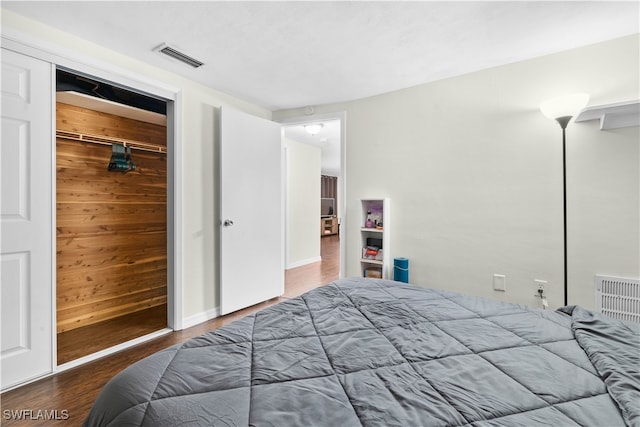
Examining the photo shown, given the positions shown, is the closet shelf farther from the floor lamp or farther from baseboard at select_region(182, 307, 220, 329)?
baseboard at select_region(182, 307, 220, 329)

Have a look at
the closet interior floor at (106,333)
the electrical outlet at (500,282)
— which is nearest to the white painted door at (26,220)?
the closet interior floor at (106,333)

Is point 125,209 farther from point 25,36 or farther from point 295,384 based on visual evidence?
point 295,384

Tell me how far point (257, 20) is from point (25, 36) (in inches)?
57.9

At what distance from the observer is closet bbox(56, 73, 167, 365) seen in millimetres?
2713

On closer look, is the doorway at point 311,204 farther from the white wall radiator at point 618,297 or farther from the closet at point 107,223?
the white wall radiator at point 618,297

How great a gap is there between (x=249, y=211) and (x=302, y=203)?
8.39ft

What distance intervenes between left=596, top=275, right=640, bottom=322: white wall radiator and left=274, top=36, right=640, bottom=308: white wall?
6 centimetres

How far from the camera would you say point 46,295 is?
2018 millimetres

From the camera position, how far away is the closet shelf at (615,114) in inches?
77.5

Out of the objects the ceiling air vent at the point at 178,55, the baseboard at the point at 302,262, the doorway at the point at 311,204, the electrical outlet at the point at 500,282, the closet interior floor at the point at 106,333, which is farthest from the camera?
the baseboard at the point at 302,262

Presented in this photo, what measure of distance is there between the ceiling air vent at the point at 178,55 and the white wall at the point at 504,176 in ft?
5.34

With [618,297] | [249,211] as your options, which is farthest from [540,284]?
[249,211]

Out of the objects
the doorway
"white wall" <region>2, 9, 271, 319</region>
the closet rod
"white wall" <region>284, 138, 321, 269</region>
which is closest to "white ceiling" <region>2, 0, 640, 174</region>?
"white wall" <region>2, 9, 271, 319</region>

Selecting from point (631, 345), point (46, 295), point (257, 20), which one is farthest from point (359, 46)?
point (46, 295)
